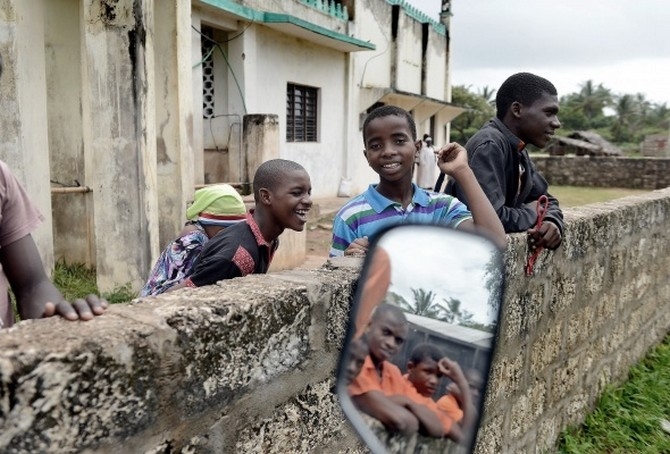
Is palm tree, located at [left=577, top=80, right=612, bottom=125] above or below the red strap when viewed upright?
above

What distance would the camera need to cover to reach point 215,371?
1382mm

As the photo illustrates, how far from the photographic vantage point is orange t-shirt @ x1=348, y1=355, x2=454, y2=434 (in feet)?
3.31

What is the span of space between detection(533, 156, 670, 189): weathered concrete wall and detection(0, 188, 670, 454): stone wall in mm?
20985

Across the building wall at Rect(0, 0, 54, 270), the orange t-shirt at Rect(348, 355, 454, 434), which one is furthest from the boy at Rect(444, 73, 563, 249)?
the building wall at Rect(0, 0, 54, 270)

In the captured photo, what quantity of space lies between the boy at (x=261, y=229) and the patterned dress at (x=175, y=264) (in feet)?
0.69

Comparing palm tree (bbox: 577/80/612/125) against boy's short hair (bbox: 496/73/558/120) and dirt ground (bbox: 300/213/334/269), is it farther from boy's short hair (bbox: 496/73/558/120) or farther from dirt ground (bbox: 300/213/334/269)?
boy's short hair (bbox: 496/73/558/120)

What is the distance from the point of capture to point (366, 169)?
16.3m

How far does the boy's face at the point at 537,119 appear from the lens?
9.61 feet

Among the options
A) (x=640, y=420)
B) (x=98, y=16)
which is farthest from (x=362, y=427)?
(x=98, y=16)

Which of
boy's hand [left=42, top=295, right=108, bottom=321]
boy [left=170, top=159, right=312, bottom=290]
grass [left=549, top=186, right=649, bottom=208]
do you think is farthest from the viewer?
grass [left=549, top=186, right=649, bottom=208]

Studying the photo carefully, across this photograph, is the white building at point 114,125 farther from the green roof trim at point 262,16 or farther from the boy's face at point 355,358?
the boy's face at point 355,358

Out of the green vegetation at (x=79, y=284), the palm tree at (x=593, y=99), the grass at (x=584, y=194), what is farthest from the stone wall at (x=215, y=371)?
the palm tree at (x=593, y=99)

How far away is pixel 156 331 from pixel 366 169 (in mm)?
15190

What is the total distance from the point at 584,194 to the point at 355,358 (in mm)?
20273
